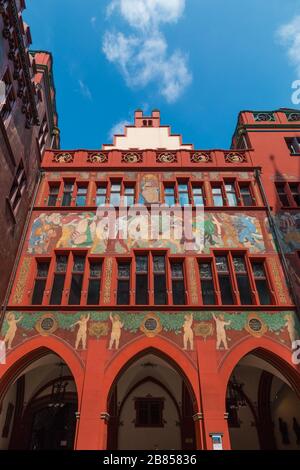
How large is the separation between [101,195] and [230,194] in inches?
228

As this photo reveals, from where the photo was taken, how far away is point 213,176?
1366 centimetres

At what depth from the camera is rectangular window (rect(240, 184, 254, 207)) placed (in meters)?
12.9

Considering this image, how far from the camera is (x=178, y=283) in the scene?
10648mm

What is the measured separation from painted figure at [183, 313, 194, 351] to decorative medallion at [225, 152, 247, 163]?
26.8 ft

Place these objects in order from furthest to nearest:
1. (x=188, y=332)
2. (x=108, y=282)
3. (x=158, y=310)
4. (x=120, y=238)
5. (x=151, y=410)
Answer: (x=151, y=410), (x=120, y=238), (x=108, y=282), (x=158, y=310), (x=188, y=332)

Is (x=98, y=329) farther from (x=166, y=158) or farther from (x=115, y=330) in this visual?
(x=166, y=158)

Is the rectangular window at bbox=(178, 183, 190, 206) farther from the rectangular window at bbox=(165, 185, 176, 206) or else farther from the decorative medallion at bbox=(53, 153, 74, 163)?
the decorative medallion at bbox=(53, 153, 74, 163)

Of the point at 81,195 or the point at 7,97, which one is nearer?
the point at 7,97

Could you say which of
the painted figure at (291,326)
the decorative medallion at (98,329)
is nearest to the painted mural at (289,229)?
the painted figure at (291,326)

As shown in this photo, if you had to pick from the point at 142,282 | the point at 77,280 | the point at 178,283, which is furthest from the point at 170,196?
the point at 77,280

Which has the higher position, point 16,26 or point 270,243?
point 16,26

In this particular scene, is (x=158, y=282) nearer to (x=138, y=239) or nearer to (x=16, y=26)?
(x=138, y=239)

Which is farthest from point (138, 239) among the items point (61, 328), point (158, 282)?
point (61, 328)

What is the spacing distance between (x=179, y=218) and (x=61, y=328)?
603cm
